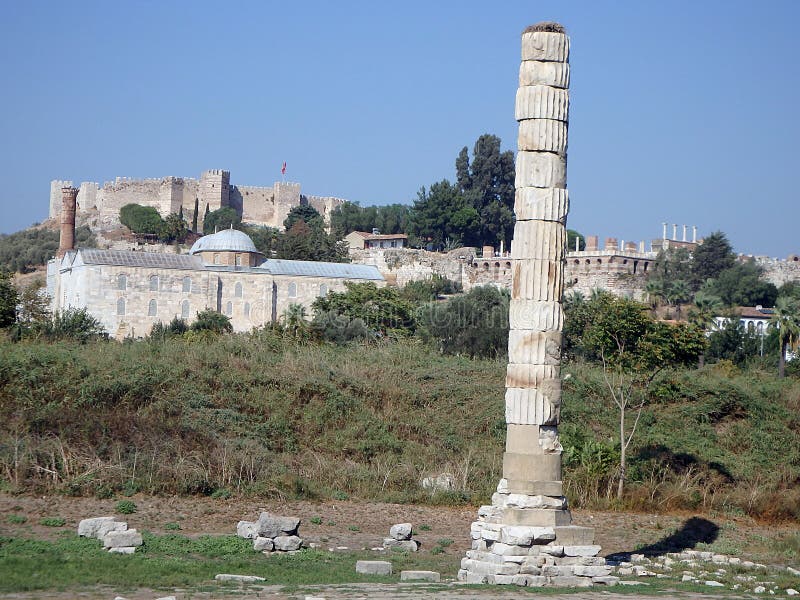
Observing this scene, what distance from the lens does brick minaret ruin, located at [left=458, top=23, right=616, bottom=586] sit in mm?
10977

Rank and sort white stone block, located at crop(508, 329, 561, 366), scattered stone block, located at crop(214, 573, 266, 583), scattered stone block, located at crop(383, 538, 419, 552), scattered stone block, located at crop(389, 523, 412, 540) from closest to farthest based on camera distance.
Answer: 1. scattered stone block, located at crop(214, 573, 266, 583)
2. white stone block, located at crop(508, 329, 561, 366)
3. scattered stone block, located at crop(383, 538, 419, 552)
4. scattered stone block, located at crop(389, 523, 412, 540)

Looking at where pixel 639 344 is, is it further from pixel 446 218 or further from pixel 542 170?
pixel 446 218

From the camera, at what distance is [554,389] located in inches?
457

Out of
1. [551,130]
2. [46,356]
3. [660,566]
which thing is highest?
[551,130]

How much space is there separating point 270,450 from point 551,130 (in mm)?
8691

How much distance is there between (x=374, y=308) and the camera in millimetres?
44969

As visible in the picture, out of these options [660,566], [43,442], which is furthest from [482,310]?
[660,566]

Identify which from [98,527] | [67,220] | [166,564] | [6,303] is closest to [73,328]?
[6,303]

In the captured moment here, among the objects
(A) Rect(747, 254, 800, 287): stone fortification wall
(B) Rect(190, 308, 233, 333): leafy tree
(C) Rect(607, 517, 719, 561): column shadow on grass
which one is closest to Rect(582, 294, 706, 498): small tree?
(C) Rect(607, 517, 719, 561): column shadow on grass

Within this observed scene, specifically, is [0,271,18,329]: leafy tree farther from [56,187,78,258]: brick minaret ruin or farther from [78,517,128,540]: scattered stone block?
[56,187,78,258]: brick minaret ruin

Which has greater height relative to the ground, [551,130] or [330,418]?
[551,130]

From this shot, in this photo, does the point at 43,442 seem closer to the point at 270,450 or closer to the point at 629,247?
the point at 270,450

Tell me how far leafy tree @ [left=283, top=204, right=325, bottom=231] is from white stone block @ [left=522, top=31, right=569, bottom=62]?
6627 cm

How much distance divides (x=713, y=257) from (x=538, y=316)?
177ft
